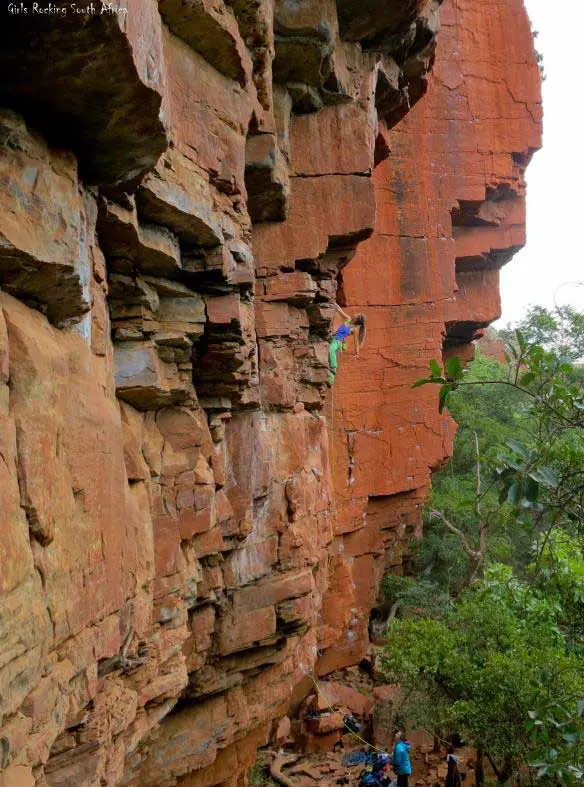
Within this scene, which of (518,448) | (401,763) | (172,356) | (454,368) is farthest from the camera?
(401,763)

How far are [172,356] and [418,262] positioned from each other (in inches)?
404

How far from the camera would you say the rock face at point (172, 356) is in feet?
10.2

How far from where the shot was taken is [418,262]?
15.3 metres

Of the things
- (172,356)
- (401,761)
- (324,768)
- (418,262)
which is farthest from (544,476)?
(418,262)

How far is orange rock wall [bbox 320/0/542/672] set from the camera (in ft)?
48.1

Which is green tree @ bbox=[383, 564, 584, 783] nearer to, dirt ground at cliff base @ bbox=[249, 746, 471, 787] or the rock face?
dirt ground at cliff base @ bbox=[249, 746, 471, 787]

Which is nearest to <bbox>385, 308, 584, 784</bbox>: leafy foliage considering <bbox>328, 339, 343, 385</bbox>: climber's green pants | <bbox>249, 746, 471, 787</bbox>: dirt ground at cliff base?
<bbox>249, 746, 471, 787</bbox>: dirt ground at cliff base

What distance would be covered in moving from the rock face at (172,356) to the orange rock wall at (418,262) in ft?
6.53

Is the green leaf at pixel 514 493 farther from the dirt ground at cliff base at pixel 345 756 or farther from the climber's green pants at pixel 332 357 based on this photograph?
the dirt ground at cliff base at pixel 345 756

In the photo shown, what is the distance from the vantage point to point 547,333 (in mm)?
20578

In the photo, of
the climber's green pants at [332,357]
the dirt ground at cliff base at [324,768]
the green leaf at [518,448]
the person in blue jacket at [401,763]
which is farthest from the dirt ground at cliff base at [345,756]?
the green leaf at [518,448]

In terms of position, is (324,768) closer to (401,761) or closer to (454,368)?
(401,761)

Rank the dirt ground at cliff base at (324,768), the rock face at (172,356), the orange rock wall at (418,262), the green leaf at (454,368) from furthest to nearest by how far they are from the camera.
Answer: the orange rock wall at (418,262), the dirt ground at cliff base at (324,768), the green leaf at (454,368), the rock face at (172,356)

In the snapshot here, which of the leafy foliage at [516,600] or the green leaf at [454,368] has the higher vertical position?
the green leaf at [454,368]
